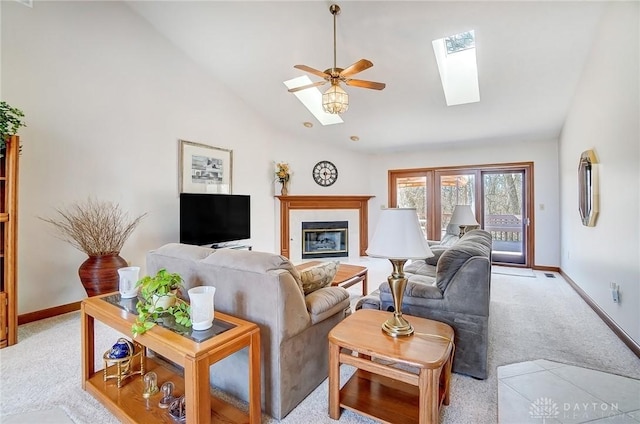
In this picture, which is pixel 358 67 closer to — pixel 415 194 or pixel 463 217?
pixel 463 217

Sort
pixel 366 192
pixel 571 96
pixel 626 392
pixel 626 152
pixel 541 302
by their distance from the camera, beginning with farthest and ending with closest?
1. pixel 366 192
2. pixel 571 96
3. pixel 541 302
4. pixel 626 152
5. pixel 626 392

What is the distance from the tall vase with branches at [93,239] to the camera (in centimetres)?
305

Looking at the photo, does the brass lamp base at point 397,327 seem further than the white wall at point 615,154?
No

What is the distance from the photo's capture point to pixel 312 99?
5141 mm

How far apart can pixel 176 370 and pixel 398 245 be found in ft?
5.62

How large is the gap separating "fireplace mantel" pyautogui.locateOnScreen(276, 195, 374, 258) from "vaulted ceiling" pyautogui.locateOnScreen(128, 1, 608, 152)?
1.62 meters

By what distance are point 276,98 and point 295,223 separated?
2.41m

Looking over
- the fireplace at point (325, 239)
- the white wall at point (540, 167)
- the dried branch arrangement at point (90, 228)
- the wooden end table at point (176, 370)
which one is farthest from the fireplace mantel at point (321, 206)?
the wooden end table at point (176, 370)

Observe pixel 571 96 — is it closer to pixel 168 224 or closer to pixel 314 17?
pixel 314 17

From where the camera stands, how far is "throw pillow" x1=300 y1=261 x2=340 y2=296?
2006 millimetres

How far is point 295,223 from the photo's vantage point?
6.08 m

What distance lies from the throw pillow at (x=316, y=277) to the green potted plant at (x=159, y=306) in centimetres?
73

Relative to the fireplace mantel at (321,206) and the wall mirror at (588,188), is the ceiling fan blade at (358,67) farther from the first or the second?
the fireplace mantel at (321,206)

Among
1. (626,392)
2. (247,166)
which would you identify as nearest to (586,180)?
(626,392)
